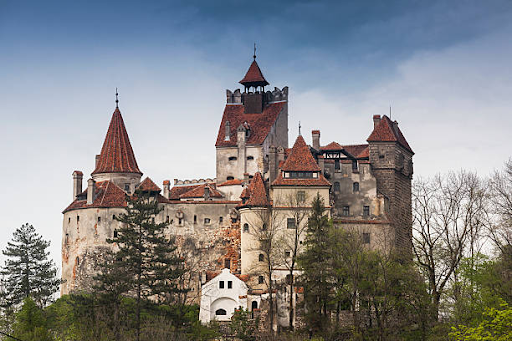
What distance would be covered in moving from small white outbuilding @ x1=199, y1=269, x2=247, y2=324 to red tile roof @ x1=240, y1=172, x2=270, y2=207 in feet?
21.2

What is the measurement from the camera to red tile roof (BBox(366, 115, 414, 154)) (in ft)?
266

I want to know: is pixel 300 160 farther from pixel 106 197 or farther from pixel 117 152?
pixel 117 152

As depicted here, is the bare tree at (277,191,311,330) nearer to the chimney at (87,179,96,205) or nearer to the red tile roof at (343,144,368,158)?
the red tile roof at (343,144,368,158)

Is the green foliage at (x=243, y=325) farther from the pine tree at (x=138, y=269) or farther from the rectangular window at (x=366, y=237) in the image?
the rectangular window at (x=366, y=237)

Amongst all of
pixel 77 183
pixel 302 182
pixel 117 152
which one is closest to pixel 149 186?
pixel 117 152

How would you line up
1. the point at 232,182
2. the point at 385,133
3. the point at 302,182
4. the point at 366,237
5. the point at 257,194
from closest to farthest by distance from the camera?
1. the point at 302,182
2. the point at 366,237
3. the point at 257,194
4. the point at 385,133
5. the point at 232,182

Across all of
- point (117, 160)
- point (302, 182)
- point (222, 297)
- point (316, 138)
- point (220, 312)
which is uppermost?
point (316, 138)

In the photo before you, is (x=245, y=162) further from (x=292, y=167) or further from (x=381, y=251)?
(x=381, y=251)

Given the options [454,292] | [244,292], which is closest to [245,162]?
[244,292]

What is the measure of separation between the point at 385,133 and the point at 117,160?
25.3 metres

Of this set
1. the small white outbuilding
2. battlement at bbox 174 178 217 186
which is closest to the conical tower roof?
battlement at bbox 174 178 217 186

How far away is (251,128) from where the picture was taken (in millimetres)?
89250

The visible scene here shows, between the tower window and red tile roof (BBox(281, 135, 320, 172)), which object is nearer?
red tile roof (BBox(281, 135, 320, 172))

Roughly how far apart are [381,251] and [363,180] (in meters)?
8.28
